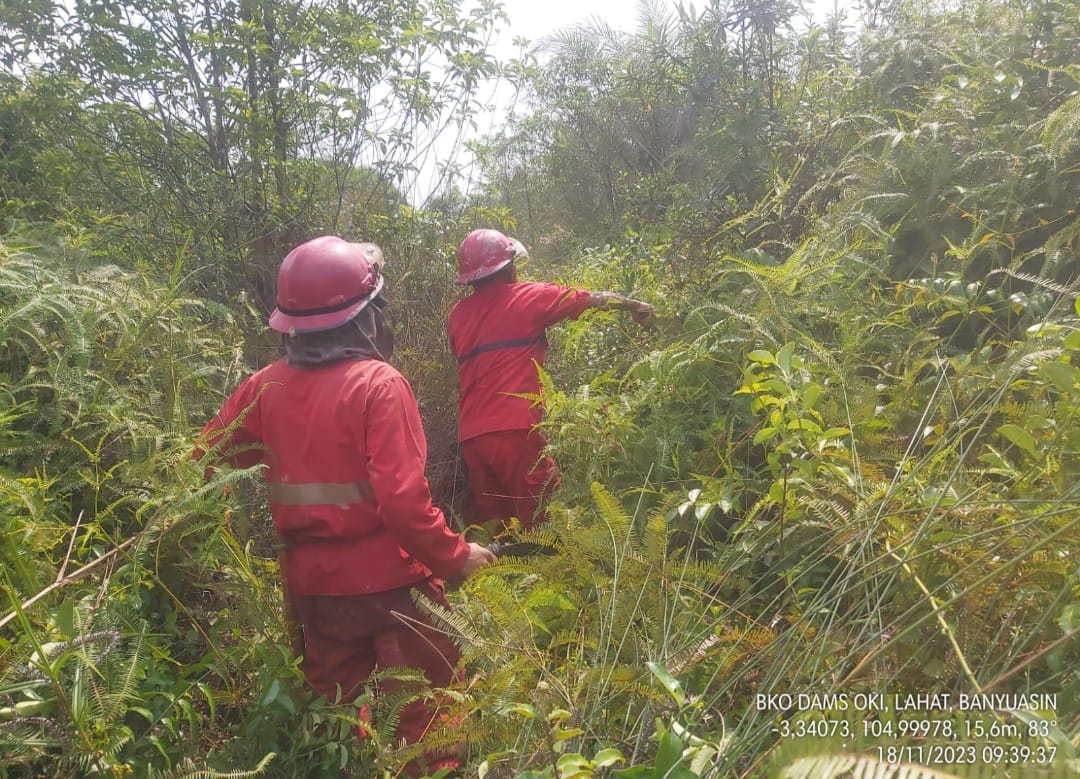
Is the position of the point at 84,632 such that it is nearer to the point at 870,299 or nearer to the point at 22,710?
the point at 22,710

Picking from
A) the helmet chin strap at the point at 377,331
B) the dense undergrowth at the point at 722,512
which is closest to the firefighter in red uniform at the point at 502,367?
the dense undergrowth at the point at 722,512

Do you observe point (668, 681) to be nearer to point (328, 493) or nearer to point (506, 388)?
point (328, 493)

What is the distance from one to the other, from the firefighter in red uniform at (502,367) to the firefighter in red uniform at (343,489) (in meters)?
1.43

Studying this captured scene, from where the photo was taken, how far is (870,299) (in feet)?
9.25

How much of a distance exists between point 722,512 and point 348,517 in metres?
1.25

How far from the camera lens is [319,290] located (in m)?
2.46

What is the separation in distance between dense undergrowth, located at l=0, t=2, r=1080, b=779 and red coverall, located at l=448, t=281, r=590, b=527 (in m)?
0.32

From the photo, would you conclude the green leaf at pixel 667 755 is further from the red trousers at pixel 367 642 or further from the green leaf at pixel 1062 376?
the red trousers at pixel 367 642

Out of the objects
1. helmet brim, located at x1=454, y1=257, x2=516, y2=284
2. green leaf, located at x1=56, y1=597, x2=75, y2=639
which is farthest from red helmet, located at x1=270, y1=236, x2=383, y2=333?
helmet brim, located at x1=454, y1=257, x2=516, y2=284

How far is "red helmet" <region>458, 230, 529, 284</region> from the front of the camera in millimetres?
4141

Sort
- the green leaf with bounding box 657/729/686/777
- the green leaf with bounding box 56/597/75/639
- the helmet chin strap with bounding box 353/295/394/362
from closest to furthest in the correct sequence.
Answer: the green leaf with bounding box 657/729/686/777
the green leaf with bounding box 56/597/75/639
the helmet chin strap with bounding box 353/295/394/362

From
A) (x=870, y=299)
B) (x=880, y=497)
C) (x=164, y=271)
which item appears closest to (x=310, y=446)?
(x=880, y=497)

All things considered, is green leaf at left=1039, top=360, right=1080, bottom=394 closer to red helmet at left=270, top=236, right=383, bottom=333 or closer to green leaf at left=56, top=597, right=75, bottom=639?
red helmet at left=270, top=236, right=383, bottom=333

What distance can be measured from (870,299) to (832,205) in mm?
881
